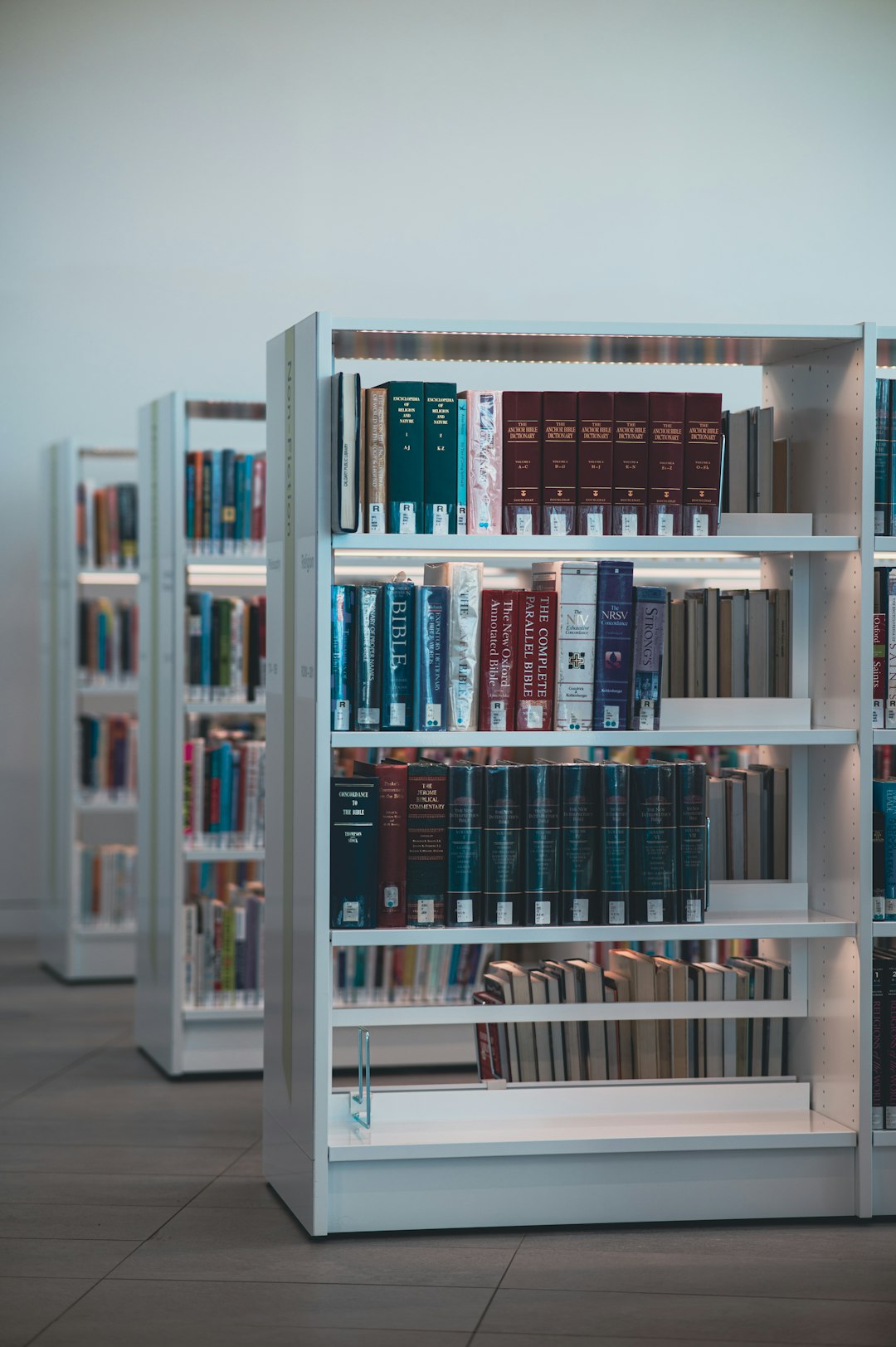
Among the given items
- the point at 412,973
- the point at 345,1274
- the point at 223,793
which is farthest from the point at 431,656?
the point at 412,973

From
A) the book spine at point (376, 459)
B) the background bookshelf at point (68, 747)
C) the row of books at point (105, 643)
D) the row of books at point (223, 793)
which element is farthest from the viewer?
the row of books at point (105, 643)

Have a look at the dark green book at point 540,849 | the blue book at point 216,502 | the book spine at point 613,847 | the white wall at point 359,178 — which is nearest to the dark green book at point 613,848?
the book spine at point 613,847

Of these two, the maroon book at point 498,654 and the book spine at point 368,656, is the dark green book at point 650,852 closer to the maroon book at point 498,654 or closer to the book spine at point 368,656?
the maroon book at point 498,654

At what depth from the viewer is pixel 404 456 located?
3266 millimetres

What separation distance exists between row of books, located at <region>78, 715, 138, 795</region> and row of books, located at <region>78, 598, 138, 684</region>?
0.19 metres

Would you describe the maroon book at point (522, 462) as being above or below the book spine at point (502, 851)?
above

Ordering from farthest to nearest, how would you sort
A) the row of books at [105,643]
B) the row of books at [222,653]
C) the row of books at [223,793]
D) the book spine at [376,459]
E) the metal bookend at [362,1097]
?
the row of books at [105,643]
the row of books at [222,653]
the row of books at [223,793]
the metal bookend at [362,1097]
the book spine at [376,459]

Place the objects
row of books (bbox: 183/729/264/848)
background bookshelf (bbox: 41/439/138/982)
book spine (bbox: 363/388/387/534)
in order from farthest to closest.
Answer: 1. background bookshelf (bbox: 41/439/138/982)
2. row of books (bbox: 183/729/264/848)
3. book spine (bbox: 363/388/387/534)

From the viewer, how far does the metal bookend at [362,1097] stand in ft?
11.0

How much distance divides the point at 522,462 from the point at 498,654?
428mm

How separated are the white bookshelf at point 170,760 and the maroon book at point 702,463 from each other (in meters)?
1.83

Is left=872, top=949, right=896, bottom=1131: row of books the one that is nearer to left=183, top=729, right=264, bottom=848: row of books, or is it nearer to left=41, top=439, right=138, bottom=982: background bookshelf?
left=183, top=729, right=264, bottom=848: row of books

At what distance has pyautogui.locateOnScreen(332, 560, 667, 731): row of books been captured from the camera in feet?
10.8

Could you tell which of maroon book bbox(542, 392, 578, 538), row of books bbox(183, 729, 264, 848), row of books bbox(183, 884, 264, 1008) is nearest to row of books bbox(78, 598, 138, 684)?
row of books bbox(183, 729, 264, 848)
